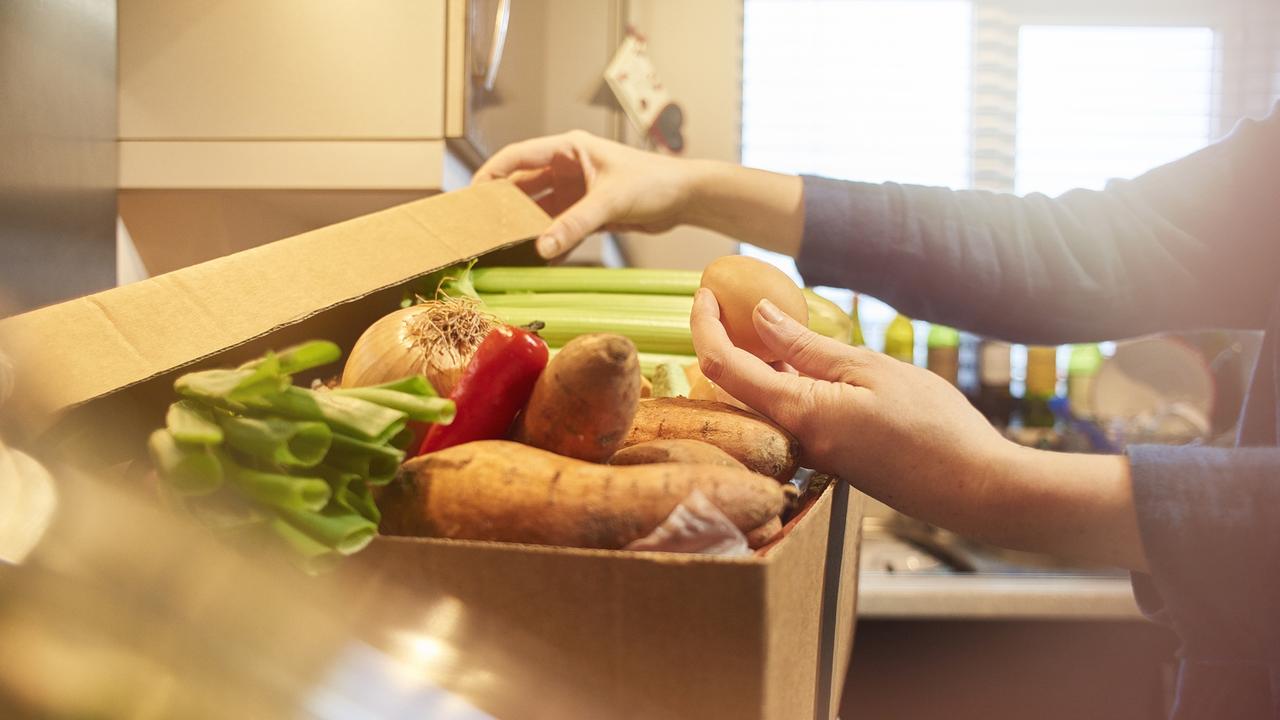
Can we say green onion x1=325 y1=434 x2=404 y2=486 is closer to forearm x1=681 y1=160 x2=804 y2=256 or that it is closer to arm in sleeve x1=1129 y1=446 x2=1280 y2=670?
arm in sleeve x1=1129 y1=446 x2=1280 y2=670

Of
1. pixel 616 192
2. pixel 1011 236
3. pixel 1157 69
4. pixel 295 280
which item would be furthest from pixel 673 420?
pixel 1157 69

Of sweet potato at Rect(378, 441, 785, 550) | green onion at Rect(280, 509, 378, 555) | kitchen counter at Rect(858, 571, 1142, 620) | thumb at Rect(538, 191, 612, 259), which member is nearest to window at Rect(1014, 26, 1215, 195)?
kitchen counter at Rect(858, 571, 1142, 620)

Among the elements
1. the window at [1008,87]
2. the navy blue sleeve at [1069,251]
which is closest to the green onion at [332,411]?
the navy blue sleeve at [1069,251]

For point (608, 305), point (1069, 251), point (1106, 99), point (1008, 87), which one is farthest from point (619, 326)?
point (1106, 99)

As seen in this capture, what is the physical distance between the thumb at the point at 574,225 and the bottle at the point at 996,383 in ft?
5.32

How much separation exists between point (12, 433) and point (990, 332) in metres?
1.05

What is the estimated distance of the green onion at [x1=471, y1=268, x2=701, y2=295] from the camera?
895 mm

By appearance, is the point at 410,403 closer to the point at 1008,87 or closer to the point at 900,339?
the point at 900,339

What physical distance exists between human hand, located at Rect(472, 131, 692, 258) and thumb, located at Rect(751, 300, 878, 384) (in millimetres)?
399

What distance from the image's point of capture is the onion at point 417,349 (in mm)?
533

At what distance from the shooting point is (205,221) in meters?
1.01

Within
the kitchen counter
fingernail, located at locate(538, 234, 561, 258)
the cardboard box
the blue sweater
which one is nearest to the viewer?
the cardboard box

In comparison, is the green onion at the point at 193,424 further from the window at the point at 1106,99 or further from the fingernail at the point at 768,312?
the window at the point at 1106,99

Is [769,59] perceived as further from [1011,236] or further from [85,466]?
[85,466]
